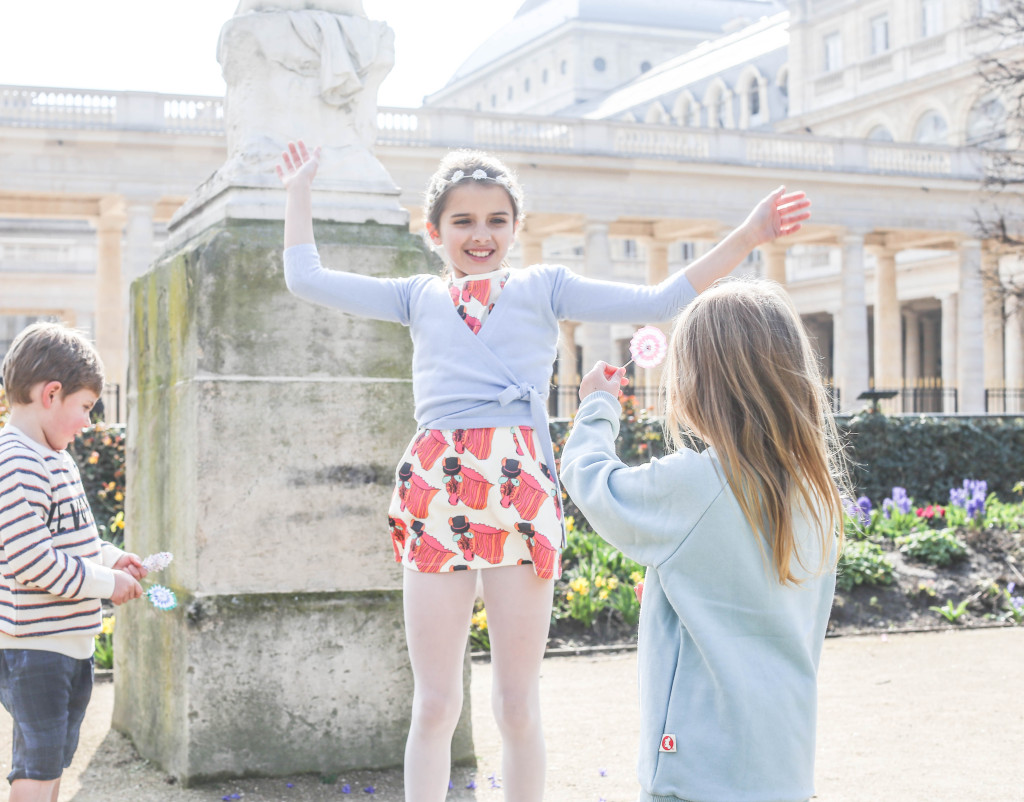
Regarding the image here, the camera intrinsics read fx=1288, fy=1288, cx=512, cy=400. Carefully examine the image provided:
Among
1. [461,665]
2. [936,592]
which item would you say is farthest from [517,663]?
[936,592]

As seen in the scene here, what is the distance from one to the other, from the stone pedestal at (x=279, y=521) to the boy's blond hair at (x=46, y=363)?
92 cm

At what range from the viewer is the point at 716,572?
93.7 inches

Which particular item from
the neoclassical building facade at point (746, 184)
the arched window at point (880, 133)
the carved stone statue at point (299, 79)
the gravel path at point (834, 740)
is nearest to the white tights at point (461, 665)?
the gravel path at point (834, 740)

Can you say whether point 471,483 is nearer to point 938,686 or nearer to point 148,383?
point 148,383

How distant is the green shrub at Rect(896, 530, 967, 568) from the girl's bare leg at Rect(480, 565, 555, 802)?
23.7 ft

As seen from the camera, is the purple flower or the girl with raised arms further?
the purple flower

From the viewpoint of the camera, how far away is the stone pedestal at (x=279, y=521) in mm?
4246

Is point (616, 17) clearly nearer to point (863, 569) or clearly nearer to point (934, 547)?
point (934, 547)

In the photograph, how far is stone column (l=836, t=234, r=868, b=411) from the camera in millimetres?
36406

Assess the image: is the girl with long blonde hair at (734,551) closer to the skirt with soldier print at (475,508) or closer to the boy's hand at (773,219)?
the boy's hand at (773,219)

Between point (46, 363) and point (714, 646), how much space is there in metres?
1.89

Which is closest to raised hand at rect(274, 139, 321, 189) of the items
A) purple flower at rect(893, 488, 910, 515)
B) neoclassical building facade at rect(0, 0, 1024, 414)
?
purple flower at rect(893, 488, 910, 515)

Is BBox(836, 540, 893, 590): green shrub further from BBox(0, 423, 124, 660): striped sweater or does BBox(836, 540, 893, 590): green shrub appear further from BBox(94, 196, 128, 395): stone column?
BBox(94, 196, 128, 395): stone column

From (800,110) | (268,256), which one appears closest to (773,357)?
(268,256)
